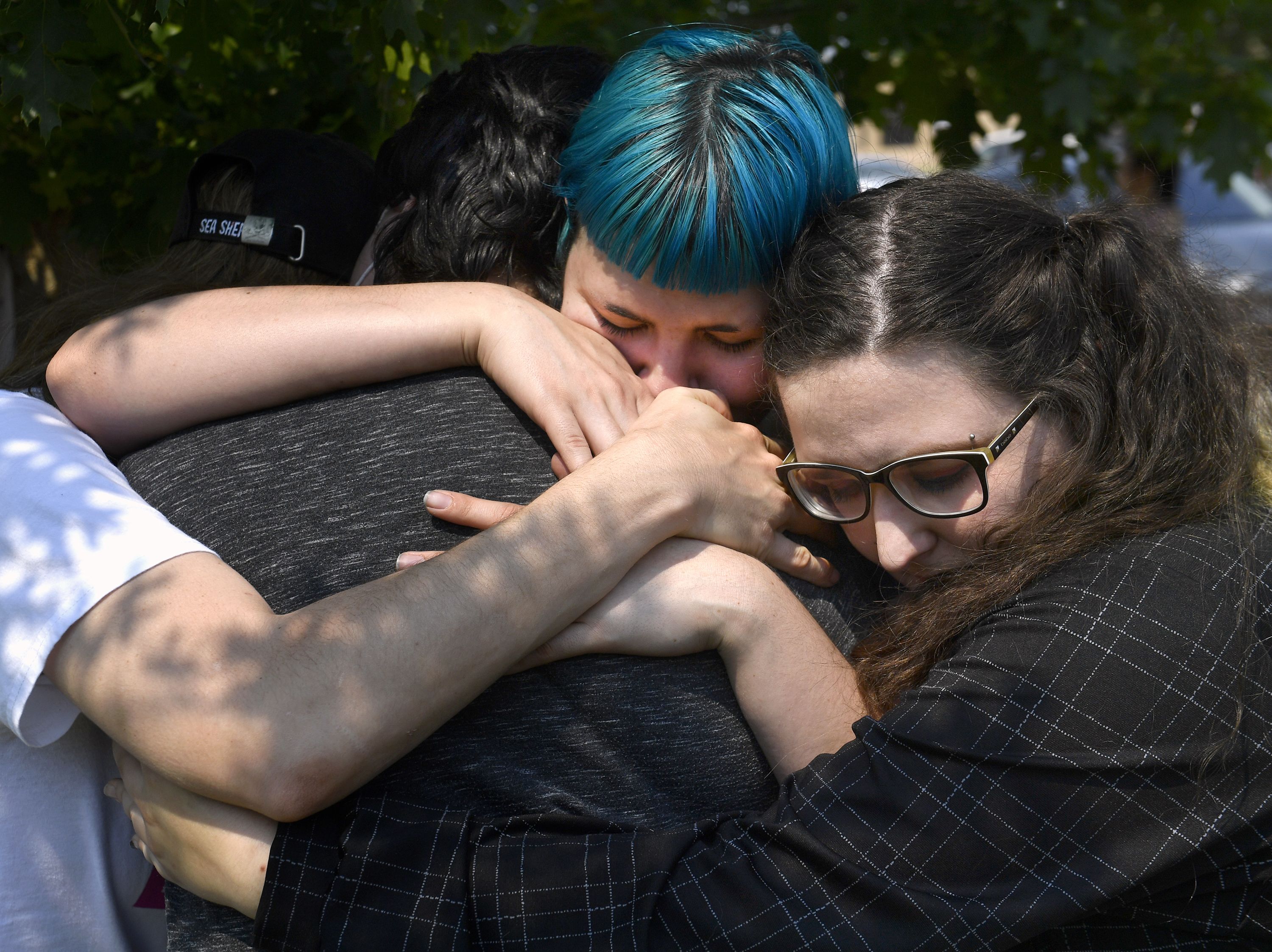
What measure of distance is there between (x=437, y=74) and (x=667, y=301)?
5.36ft

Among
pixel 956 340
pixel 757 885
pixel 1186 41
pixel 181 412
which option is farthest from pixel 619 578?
pixel 1186 41

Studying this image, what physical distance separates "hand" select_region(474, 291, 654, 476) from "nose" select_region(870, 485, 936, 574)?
50cm

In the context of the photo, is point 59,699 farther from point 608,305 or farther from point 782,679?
point 608,305

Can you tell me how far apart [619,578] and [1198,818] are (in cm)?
94

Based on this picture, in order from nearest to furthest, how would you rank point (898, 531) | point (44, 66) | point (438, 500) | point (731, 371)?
point (438, 500) < point (898, 531) < point (731, 371) < point (44, 66)

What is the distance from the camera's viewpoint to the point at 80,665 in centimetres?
165

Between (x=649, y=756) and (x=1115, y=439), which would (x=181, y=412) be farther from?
(x=1115, y=439)

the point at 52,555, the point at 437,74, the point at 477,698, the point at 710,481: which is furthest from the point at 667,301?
the point at 437,74

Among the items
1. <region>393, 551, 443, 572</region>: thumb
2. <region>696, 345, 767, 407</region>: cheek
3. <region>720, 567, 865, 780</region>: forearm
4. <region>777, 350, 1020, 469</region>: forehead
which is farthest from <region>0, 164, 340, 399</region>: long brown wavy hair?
<region>720, 567, 865, 780</region>: forearm

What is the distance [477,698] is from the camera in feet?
5.96

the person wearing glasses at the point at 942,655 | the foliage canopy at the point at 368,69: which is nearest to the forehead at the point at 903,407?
the person wearing glasses at the point at 942,655

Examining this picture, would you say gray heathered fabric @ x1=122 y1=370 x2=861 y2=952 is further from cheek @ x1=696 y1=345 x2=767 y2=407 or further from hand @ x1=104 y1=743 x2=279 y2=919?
cheek @ x1=696 y1=345 x2=767 y2=407

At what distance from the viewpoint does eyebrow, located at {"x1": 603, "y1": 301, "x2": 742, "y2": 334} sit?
236cm

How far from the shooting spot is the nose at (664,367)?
7.84 ft
